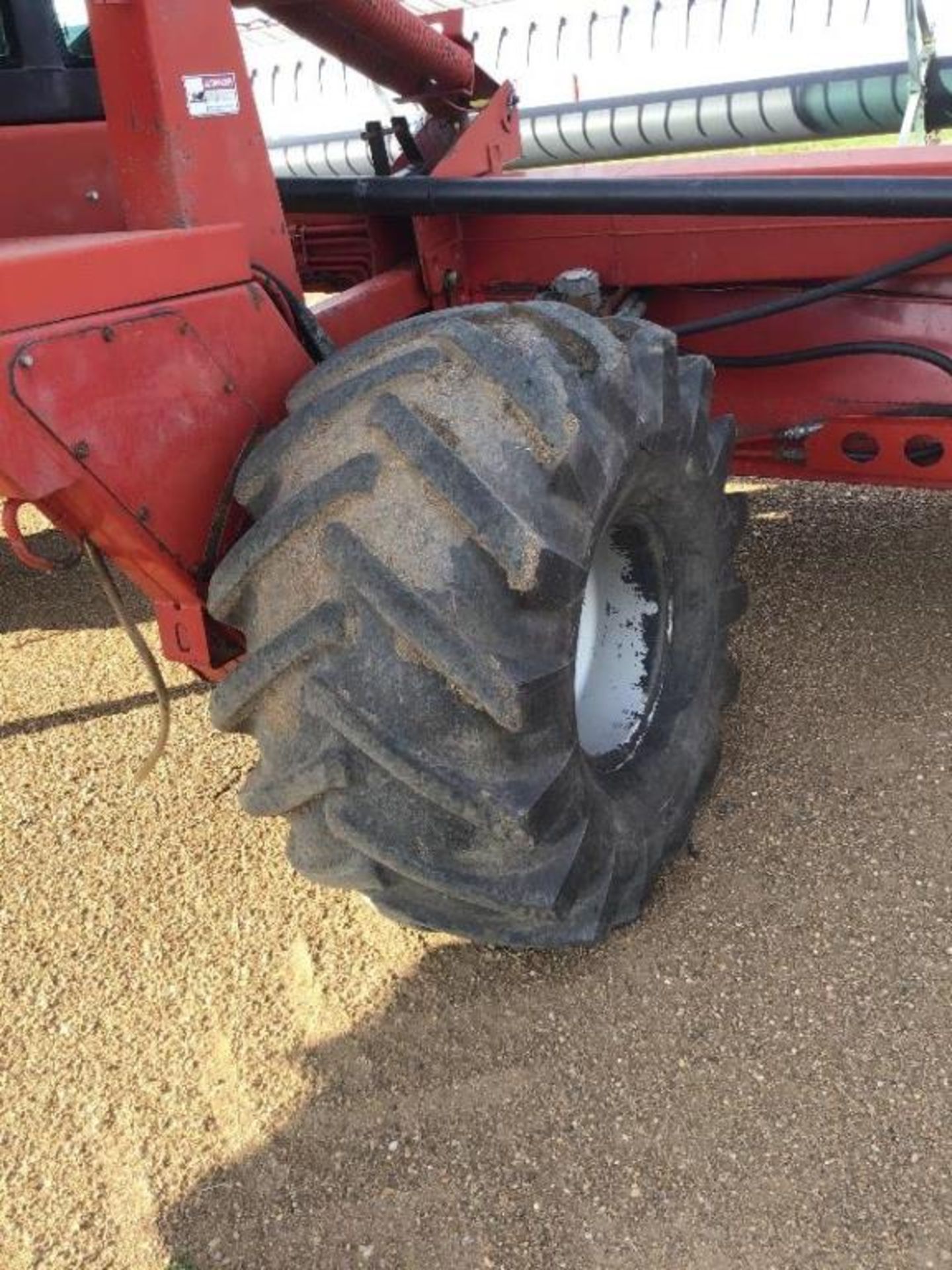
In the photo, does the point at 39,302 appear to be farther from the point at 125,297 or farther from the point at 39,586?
the point at 39,586

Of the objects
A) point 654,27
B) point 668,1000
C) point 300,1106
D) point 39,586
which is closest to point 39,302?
point 300,1106

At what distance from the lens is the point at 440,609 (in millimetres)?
1782

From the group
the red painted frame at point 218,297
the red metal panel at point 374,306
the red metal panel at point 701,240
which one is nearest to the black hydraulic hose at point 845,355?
the red painted frame at point 218,297

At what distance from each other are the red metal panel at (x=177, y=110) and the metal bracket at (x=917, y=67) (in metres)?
5.52

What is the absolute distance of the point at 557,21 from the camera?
10531 millimetres

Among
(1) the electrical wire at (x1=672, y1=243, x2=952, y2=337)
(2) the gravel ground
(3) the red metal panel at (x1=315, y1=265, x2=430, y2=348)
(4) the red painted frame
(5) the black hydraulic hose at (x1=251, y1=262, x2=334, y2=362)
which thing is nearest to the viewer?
(4) the red painted frame

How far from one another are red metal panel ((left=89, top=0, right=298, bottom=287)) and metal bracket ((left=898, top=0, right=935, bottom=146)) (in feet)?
18.1

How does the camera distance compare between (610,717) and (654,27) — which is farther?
(654,27)

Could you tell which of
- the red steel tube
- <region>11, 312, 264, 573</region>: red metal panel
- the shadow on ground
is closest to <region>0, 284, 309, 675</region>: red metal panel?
<region>11, 312, 264, 573</region>: red metal panel

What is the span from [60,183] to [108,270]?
635mm

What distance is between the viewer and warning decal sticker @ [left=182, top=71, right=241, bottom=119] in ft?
6.59

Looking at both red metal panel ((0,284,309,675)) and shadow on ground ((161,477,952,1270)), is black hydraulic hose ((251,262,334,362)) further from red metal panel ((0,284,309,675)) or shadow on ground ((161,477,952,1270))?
shadow on ground ((161,477,952,1270))

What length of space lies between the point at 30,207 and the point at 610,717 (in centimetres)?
150

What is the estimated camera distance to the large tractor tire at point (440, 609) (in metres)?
1.80
